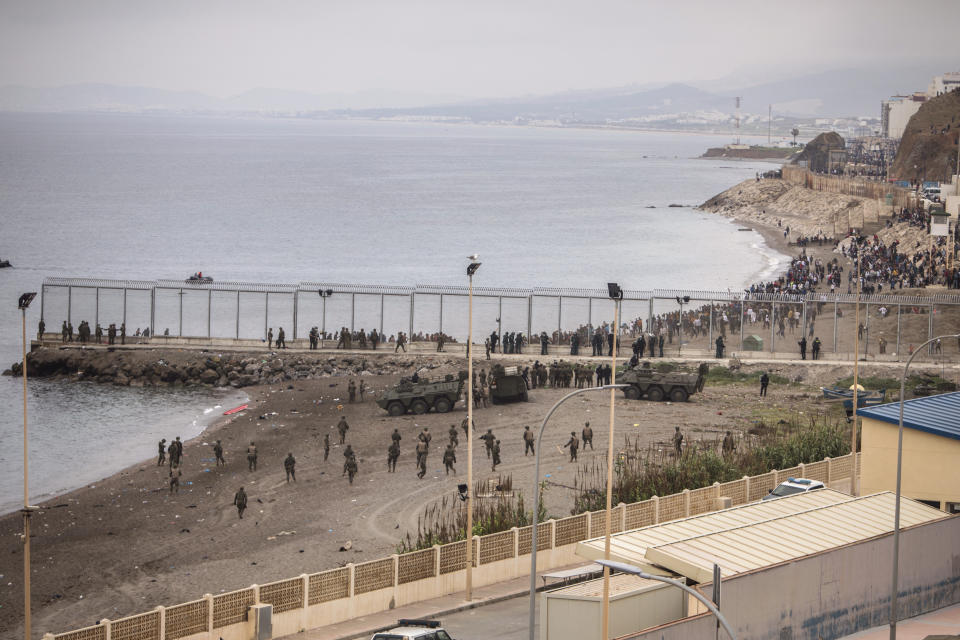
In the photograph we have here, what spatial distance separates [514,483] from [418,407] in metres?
11.3

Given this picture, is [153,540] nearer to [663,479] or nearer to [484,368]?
[663,479]

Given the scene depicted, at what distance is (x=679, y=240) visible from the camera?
12631 cm

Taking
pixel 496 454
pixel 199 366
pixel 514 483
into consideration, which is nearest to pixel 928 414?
pixel 514 483

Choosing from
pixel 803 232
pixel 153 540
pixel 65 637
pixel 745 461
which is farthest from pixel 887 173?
pixel 65 637

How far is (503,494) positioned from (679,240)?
97838mm

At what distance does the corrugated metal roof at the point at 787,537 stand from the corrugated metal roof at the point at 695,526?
0.47 m

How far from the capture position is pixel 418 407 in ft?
147

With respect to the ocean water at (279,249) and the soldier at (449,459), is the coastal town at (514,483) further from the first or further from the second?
the ocean water at (279,249)

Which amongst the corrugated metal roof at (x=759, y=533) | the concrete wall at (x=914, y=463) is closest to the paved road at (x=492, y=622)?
the corrugated metal roof at (x=759, y=533)

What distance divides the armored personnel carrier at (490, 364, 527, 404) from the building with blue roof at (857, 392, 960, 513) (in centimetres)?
1773

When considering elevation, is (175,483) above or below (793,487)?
below

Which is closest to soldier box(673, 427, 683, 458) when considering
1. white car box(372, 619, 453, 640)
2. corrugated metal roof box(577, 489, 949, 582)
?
corrugated metal roof box(577, 489, 949, 582)

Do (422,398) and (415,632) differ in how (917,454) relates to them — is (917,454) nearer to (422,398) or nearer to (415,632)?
(415,632)

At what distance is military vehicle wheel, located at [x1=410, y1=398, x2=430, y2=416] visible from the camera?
44.9 m
